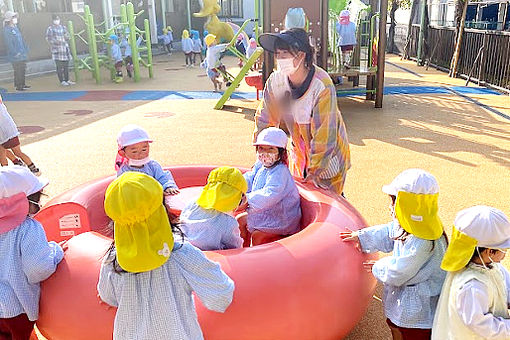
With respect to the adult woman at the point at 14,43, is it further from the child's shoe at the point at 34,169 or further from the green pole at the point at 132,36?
the child's shoe at the point at 34,169

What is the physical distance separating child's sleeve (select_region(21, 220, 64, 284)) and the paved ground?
1.75 m

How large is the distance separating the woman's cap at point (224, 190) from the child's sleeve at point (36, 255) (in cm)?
81

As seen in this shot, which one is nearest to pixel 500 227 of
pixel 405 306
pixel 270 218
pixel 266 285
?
pixel 405 306

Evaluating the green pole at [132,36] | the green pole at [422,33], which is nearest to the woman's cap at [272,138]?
the green pole at [132,36]

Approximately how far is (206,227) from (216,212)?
0.34 ft

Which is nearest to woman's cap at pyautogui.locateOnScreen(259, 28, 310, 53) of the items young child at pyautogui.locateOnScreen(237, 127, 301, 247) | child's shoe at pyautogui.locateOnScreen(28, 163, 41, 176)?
young child at pyautogui.locateOnScreen(237, 127, 301, 247)

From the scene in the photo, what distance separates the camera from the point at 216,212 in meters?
2.62

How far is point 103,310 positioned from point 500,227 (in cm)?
179

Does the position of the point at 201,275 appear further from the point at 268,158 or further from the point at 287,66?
the point at 287,66

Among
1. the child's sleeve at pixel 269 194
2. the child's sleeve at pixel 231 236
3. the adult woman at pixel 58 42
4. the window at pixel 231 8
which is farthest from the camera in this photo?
the window at pixel 231 8

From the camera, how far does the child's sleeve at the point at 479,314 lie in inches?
73.3

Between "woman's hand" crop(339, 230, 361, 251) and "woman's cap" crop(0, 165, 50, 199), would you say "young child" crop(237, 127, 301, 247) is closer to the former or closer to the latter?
"woman's hand" crop(339, 230, 361, 251)

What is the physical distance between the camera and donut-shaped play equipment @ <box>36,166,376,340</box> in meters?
2.30

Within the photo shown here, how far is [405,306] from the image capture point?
2301 mm
